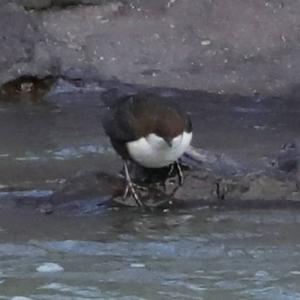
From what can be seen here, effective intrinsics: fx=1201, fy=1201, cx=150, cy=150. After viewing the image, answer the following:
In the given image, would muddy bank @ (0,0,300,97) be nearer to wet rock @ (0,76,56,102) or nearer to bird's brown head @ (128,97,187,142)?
wet rock @ (0,76,56,102)

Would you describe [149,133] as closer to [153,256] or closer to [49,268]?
[153,256]

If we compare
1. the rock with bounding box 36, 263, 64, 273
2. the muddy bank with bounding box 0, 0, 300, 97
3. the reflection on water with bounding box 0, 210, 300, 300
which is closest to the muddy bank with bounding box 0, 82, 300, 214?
the reflection on water with bounding box 0, 210, 300, 300

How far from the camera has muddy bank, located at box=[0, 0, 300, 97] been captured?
934 cm

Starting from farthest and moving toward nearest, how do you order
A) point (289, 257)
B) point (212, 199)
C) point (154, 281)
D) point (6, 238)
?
point (212, 199) < point (6, 238) < point (289, 257) < point (154, 281)

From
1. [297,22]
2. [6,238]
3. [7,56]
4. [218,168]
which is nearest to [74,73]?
[7,56]

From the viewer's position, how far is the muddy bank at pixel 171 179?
242 inches

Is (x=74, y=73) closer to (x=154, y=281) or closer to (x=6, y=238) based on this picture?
(x=6, y=238)

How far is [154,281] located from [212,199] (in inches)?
47.3

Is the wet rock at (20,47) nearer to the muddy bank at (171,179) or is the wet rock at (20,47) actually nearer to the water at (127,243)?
the muddy bank at (171,179)

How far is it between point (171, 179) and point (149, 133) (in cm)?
28

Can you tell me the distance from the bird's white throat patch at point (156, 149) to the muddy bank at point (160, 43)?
3.21 m

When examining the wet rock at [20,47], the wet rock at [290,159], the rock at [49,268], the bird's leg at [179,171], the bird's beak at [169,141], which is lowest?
the rock at [49,268]

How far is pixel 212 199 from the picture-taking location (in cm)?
614

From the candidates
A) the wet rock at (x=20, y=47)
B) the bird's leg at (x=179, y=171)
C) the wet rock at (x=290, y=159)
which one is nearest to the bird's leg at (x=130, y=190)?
the bird's leg at (x=179, y=171)
